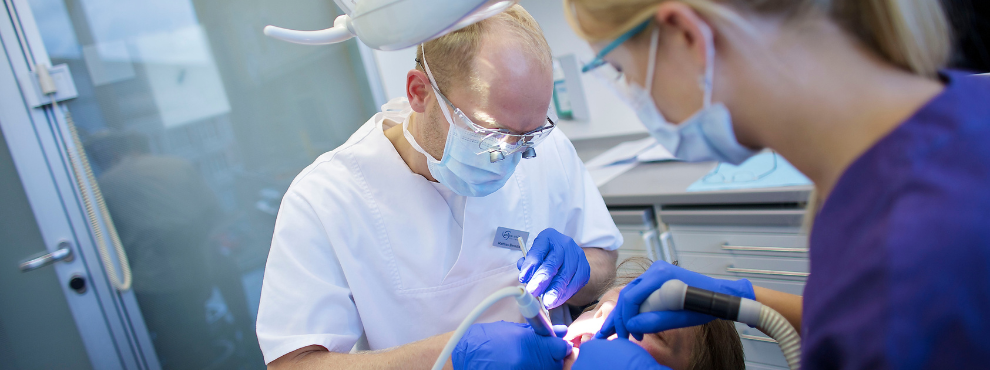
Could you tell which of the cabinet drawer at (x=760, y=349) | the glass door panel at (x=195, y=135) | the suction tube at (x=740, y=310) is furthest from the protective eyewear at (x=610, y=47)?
the glass door panel at (x=195, y=135)

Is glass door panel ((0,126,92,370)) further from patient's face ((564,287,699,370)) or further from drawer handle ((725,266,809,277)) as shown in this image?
drawer handle ((725,266,809,277))

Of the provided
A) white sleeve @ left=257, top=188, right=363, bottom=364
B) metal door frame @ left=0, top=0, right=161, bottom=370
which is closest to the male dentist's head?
white sleeve @ left=257, top=188, right=363, bottom=364

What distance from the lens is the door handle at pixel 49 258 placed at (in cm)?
181

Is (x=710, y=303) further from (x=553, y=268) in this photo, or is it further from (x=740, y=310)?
(x=553, y=268)

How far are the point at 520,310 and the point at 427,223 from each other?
1.28 feet

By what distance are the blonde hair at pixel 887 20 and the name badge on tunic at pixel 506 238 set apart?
0.82m

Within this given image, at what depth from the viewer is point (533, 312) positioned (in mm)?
968

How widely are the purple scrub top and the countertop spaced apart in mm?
1184

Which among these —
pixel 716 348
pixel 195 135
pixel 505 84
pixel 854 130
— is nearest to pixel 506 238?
pixel 505 84

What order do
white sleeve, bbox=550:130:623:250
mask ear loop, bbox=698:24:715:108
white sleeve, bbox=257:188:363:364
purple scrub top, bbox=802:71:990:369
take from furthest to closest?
1. white sleeve, bbox=550:130:623:250
2. white sleeve, bbox=257:188:363:364
3. mask ear loop, bbox=698:24:715:108
4. purple scrub top, bbox=802:71:990:369

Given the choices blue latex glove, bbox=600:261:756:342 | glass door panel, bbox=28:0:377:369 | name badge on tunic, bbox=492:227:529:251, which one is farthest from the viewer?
glass door panel, bbox=28:0:377:369

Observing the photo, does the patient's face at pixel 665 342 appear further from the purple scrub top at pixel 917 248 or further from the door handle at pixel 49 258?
the door handle at pixel 49 258

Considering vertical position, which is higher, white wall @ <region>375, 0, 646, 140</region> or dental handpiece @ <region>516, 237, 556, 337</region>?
white wall @ <region>375, 0, 646, 140</region>

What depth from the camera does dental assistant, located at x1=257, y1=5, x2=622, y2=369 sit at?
1113mm
